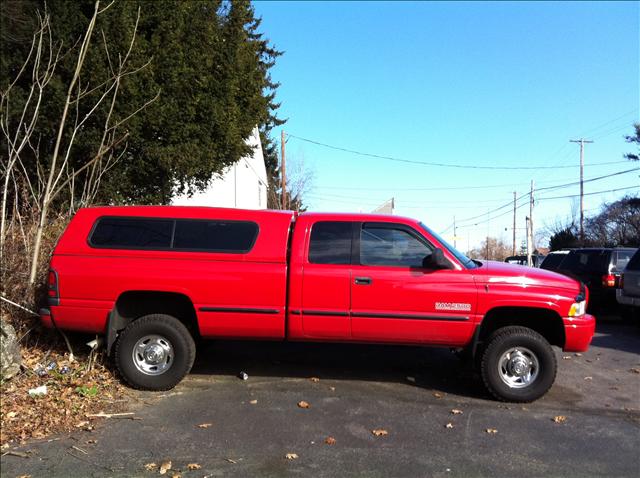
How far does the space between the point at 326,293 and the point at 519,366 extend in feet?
7.09

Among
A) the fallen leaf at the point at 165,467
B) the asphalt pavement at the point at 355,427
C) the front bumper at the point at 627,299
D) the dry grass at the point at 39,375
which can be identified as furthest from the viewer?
the front bumper at the point at 627,299

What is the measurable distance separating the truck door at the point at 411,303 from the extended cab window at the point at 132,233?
2.14 m

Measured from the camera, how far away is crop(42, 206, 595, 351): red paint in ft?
17.1

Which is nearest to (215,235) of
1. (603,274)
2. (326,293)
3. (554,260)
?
(326,293)

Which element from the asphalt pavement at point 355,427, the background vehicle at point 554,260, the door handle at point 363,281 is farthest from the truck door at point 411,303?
the background vehicle at point 554,260

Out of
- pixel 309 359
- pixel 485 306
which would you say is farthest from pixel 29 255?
pixel 485 306

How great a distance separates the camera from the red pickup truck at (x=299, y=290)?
5.22m

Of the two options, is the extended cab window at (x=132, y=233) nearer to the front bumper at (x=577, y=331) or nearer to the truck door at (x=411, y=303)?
the truck door at (x=411, y=303)

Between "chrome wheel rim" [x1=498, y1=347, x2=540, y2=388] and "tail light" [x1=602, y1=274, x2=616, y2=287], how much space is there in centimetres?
710

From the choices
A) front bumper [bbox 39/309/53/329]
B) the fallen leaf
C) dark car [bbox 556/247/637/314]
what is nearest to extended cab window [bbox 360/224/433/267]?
the fallen leaf

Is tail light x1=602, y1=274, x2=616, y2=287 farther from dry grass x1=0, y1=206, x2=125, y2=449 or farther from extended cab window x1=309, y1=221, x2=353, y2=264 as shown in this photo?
dry grass x1=0, y1=206, x2=125, y2=449

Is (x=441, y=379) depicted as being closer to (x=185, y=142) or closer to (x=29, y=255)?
(x=29, y=255)

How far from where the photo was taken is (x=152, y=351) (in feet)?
17.9

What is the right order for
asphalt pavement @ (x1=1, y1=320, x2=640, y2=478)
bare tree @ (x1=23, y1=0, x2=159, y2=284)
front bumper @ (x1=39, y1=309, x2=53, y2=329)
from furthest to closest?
Result: bare tree @ (x1=23, y1=0, x2=159, y2=284)
front bumper @ (x1=39, y1=309, x2=53, y2=329)
asphalt pavement @ (x1=1, y1=320, x2=640, y2=478)
